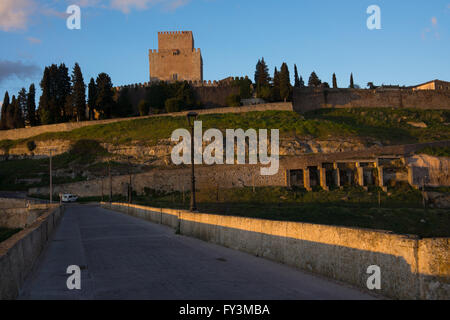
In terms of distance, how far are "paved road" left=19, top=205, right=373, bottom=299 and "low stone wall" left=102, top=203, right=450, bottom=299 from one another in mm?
293

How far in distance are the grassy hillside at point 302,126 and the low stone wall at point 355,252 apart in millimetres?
59288

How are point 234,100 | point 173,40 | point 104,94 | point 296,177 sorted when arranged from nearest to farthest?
point 296,177 → point 104,94 → point 234,100 → point 173,40

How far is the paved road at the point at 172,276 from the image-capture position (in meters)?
7.16

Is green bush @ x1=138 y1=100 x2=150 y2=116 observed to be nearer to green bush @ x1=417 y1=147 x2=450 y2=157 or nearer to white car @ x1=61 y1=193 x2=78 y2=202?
white car @ x1=61 y1=193 x2=78 y2=202

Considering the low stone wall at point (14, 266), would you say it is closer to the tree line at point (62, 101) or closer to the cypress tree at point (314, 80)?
the tree line at point (62, 101)

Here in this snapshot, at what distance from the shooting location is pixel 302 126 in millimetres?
73625

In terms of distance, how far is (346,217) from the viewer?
35500 millimetres

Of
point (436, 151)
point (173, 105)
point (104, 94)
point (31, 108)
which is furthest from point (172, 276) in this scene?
point (31, 108)

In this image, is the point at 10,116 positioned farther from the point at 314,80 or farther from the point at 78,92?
the point at 314,80

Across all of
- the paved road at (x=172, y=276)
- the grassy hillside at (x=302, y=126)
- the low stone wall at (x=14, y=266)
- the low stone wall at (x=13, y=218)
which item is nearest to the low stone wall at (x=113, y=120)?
the grassy hillside at (x=302, y=126)

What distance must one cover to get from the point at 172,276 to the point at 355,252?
143 inches

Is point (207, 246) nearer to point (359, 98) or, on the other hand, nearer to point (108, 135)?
point (108, 135)

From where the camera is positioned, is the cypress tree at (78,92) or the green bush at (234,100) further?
the green bush at (234,100)

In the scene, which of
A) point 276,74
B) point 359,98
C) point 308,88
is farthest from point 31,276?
point 359,98
